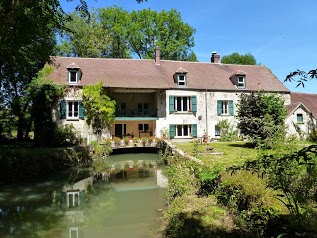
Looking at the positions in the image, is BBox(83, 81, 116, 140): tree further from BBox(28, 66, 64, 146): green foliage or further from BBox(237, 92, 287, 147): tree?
BBox(237, 92, 287, 147): tree

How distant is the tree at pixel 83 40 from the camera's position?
3684 centimetres

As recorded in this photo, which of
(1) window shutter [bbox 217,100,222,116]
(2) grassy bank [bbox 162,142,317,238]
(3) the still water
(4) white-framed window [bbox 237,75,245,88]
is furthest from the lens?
(4) white-framed window [bbox 237,75,245,88]

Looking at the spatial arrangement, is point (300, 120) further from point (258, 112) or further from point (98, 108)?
point (98, 108)

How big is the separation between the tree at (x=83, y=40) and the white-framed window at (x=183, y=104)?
1646cm

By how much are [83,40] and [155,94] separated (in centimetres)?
1589

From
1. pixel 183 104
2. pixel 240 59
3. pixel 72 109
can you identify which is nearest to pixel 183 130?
pixel 183 104

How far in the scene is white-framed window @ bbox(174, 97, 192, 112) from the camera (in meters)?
26.4

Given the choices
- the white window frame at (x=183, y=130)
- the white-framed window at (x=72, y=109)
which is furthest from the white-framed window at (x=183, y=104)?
the white-framed window at (x=72, y=109)

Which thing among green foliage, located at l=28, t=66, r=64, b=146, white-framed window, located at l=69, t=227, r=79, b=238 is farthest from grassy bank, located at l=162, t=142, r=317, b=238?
green foliage, located at l=28, t=66, r=64, b=146

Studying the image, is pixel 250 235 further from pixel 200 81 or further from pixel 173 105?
pixel 200 81

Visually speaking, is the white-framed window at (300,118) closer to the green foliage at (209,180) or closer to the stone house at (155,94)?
the stone house at (155,94)

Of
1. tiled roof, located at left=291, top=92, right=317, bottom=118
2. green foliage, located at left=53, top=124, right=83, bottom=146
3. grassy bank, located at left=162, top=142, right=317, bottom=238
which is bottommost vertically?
grassy bank, located at left=162, top=142, right=317, bottom=238

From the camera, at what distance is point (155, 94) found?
27406 mm

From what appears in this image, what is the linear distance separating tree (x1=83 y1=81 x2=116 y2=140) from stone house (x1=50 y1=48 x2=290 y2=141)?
0.59m
